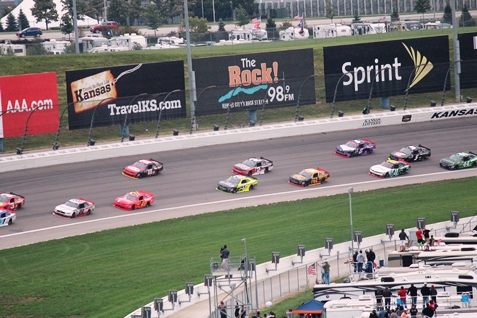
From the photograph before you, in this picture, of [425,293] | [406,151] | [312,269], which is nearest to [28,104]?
[406,151]

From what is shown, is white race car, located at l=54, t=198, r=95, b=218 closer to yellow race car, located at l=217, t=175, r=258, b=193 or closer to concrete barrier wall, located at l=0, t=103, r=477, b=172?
yellow race car, located at l=217, t=175, r=258, b=193

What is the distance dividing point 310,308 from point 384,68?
43.9 metres

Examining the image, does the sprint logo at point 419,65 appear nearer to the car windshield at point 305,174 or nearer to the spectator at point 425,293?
the car windshield at point 305,174

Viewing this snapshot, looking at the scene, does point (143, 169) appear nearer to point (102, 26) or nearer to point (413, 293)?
point (413, 293)

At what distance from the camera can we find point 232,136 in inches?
2726

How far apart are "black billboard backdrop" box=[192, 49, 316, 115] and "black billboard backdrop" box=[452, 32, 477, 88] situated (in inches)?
505

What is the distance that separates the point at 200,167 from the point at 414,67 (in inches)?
858

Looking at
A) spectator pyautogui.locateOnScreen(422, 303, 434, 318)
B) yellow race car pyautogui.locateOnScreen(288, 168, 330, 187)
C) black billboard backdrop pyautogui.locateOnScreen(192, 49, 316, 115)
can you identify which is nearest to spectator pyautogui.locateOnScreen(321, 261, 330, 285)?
spectator pyautogui.locateOnScreen(422, 303, 434, 318)

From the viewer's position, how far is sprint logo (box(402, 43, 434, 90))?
76250 mm

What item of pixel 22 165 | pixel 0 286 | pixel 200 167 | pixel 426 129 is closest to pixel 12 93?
pixel 22 165

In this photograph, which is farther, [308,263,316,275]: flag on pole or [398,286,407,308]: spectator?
[308,263,316,275]: flag on pole

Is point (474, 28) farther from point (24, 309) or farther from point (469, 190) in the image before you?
point (24, 309)

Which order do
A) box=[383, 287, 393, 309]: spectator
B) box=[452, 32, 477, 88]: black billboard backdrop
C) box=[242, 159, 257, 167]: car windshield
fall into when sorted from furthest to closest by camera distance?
1. box=[452, 32, 477, 88]: black billboard backdrop
2. box=[242, 159, 257, 167]: car windshield
3. box=[383, 287, 393, 309]: spectator

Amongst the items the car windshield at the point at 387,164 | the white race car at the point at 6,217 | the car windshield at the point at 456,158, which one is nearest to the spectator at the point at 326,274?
the white race car at the point at 6,217
